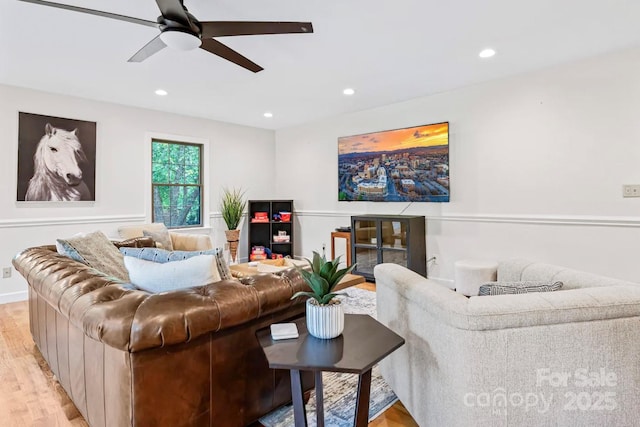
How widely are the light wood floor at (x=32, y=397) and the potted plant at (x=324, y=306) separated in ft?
2.38

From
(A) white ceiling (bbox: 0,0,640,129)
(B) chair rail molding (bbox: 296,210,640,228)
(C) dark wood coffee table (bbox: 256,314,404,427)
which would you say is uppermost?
(A) white ceiling (bbox: 0,0,640,129)

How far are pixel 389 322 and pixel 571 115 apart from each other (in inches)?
118

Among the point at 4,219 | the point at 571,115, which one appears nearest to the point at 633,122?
the point at 571,115

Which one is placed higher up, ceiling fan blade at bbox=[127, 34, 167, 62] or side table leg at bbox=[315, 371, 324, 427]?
ceiling fan blade at bbox=[127, 34, 167, 62]

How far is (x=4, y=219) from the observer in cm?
378

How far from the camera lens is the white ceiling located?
2.35 meters

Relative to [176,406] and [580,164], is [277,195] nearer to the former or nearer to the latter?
[580,164]

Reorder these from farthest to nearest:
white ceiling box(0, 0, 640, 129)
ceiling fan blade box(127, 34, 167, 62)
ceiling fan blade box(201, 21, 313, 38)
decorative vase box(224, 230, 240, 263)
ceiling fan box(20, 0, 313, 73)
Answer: decorative vase box(224, 230, 240, 263) < white ceiling box(0, 0, 640, 129) < ceiling fan blade box(127, 34, 167, 62) < ceiling fan blade box(201, 21, 313, 38) < ceiling fan box(20, 0, 313, 73)

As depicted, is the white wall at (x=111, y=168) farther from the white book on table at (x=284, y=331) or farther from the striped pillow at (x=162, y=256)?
the white book on table at (x=284, y=331)

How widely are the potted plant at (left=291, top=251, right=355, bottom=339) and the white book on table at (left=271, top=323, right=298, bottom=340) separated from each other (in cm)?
7

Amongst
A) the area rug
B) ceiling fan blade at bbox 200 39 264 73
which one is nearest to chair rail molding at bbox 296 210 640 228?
the area rug

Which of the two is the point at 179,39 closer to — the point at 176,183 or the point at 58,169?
the point at 58,169

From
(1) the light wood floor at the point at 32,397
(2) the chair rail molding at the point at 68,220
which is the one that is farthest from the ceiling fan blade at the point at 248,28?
(2) the chair rail molding at the point at 68,220

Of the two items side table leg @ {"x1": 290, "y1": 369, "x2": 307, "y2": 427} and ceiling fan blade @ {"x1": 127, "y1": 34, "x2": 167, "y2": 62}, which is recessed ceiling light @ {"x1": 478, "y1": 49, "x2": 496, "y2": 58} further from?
side table leg @ {"x1": 290, "y1": 369, "x2": 307, "y2": 427}
